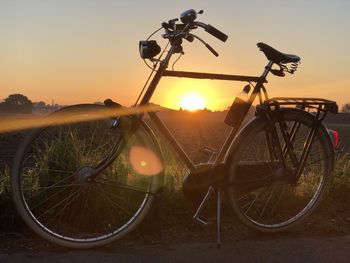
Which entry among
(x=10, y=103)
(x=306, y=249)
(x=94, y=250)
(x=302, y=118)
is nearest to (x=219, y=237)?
(x=306, y=249)

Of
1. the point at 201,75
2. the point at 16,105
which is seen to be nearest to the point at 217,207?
the point at 201,75

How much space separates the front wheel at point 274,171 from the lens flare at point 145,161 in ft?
1.99

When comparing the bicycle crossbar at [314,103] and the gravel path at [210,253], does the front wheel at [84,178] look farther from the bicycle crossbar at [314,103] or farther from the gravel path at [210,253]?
the bicycle crossbar at [314,103]

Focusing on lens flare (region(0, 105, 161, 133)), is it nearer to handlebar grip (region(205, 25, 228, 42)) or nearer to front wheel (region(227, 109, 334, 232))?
handlebar grip (region(205, 25, 228, 42))

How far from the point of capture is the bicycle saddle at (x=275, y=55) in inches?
166

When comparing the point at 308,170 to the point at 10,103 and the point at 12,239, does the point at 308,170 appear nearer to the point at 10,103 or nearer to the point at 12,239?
the point at 12,239

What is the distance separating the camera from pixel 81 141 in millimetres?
4828

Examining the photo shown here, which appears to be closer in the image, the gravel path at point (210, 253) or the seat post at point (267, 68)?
the gravel path at point (210, 253)

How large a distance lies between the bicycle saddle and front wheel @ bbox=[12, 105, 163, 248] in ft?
3.68

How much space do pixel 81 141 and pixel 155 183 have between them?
1.02 metres

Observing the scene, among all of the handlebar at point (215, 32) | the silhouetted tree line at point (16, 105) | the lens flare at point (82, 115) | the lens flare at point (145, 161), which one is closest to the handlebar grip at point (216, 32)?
the handlebar at point (215, 32)

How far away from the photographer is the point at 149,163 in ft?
13.6

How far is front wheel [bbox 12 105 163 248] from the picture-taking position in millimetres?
3938

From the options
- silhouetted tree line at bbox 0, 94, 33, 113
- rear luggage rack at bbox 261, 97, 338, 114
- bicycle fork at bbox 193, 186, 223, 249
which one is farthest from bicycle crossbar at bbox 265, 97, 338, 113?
silhouetted tree line at bbox 0, 94, 33, 113
